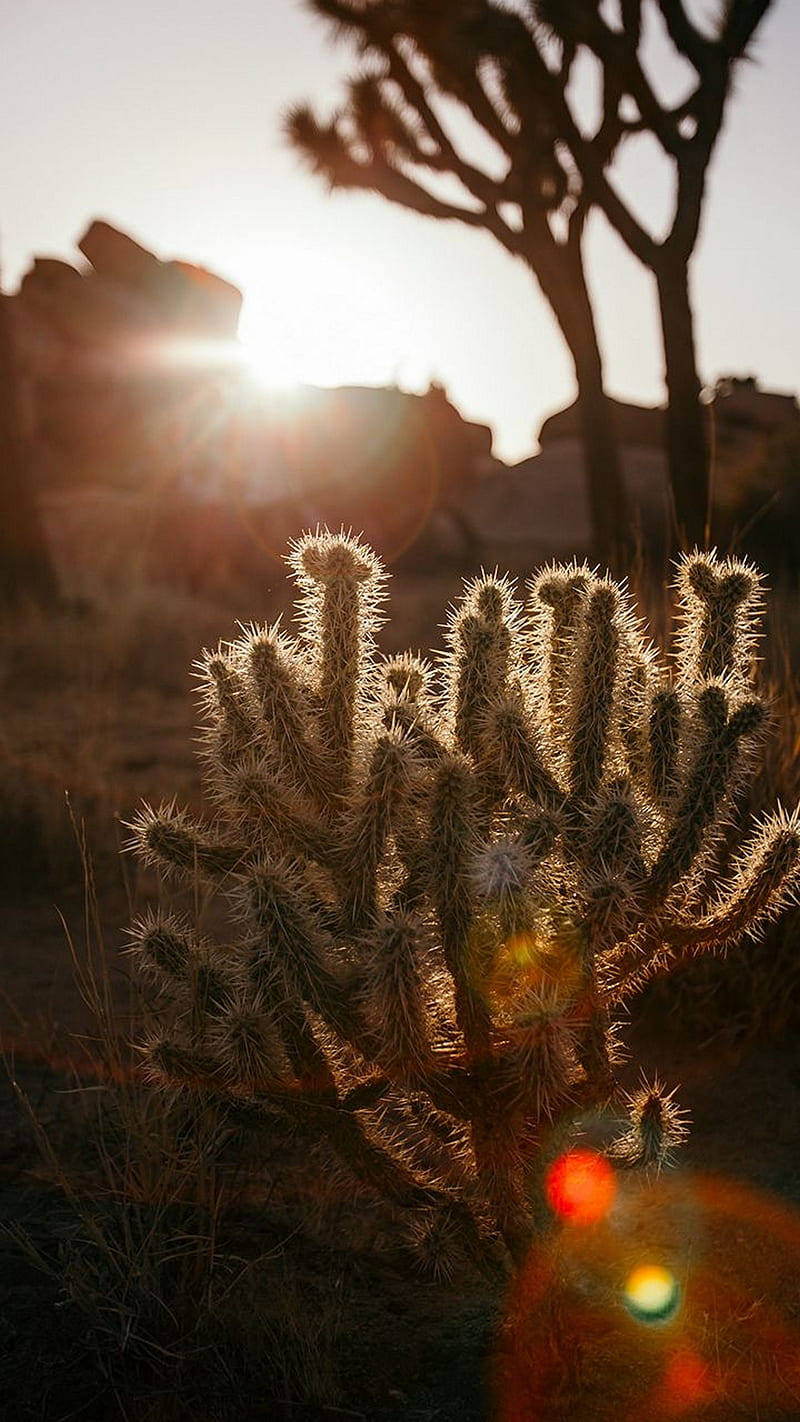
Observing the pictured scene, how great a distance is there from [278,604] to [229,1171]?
1123 cm

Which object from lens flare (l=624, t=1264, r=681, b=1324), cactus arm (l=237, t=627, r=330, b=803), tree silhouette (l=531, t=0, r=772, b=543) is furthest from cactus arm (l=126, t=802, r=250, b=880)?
tree silhouette (l=531, t=0, r=772, b=543)

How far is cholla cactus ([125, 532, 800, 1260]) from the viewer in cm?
238

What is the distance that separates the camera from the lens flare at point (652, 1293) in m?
2.77

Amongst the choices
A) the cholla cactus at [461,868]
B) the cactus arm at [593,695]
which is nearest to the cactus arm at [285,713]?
the cholla cactus at [461,868]

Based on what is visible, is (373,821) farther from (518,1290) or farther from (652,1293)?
(652,1293)

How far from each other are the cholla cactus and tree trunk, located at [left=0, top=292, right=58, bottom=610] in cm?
1032

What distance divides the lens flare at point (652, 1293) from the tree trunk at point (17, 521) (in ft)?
35.6

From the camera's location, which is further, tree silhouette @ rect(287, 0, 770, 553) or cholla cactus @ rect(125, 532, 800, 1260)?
tree silhouette @ rect(287, 0, 770, 553)

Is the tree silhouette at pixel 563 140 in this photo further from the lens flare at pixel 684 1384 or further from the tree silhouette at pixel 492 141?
the lens flare at pixel 684 1384

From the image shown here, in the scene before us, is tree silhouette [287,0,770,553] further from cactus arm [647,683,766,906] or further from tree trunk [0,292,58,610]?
cactus arm [647,683,766,906]

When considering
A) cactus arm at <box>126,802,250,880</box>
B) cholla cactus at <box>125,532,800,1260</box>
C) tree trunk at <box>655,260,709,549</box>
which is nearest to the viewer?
cholla cactus at <box>125,532,800,1260</box>

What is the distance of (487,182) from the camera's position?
13398 millimetres

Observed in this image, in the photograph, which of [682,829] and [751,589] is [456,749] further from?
[751,589]

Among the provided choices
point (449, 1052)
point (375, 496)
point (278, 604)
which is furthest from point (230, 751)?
point (375, 496)
